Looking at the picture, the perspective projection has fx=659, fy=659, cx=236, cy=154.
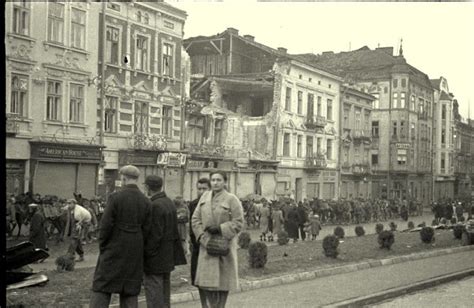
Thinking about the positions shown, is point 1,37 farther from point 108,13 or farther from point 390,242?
point 390,242

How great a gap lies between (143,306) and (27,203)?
12.7 ft

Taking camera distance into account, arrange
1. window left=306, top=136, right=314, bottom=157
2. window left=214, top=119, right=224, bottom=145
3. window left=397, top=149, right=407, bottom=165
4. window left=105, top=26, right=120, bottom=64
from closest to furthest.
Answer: window left=105, top=26, right=120, bottom=64, window left=214, top=119, right=224, bottom=145, window left=397, top=149, right=407, bottom=165, window left=306, top=136, right=314, bottom=157

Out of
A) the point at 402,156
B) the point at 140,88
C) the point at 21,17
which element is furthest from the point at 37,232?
the point at 402,156

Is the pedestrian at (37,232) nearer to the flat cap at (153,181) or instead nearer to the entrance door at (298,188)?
the flat cap at (153,181)

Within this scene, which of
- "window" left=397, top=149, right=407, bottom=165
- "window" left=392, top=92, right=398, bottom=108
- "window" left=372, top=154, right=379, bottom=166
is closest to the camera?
"window" left=397, top=149, right=407, bottom=165

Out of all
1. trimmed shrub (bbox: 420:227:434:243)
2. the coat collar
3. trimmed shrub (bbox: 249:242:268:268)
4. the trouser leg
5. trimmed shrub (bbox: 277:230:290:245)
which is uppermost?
the coat collar

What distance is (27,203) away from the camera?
1138 cm

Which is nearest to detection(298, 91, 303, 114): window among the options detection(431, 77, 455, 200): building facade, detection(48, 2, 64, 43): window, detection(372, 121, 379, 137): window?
detection(372, 121, 379, 137): window

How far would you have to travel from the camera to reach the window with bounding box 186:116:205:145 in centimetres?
1402

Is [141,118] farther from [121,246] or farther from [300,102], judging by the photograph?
[300,102]

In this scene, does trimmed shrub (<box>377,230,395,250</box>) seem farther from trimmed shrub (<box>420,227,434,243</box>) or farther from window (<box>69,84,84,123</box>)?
window (<box>69,84,84,123</box>)

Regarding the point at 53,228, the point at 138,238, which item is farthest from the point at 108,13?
the point at 53,228

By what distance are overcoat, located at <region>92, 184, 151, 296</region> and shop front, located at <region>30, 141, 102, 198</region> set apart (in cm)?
345

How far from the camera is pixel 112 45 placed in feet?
35.7
